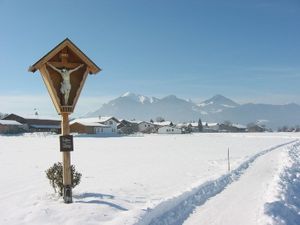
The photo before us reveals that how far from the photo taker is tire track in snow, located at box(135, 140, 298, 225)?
33.5 ft

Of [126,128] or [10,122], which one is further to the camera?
[126,128]

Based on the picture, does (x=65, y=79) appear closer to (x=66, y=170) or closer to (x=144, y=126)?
(x=66, y=170)

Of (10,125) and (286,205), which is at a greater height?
(10,125)

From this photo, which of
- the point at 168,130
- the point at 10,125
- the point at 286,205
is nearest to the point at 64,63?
the point at 286,205

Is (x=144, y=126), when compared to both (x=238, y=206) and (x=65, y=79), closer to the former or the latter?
(x=238, y=206)

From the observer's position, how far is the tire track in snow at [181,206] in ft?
33.5

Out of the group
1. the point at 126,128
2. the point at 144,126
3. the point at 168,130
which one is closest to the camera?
the point at 126,128

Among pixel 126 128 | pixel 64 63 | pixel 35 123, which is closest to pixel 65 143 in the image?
pixel 64 63

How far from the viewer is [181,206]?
39.0 feet

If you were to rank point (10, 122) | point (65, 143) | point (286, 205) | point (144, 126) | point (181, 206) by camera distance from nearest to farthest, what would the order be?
point (286, 205), point (65, 143), point (181, 206), point (10, 122), point (144, 126)

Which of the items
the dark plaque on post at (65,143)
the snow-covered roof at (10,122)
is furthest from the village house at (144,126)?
the dark plaque on post at (65,143)

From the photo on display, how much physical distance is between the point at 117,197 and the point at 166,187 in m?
3.22

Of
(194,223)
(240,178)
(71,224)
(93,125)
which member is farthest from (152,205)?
(93,125)

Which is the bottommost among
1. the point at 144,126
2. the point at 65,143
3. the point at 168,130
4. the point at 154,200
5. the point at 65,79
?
the point at 154,200
